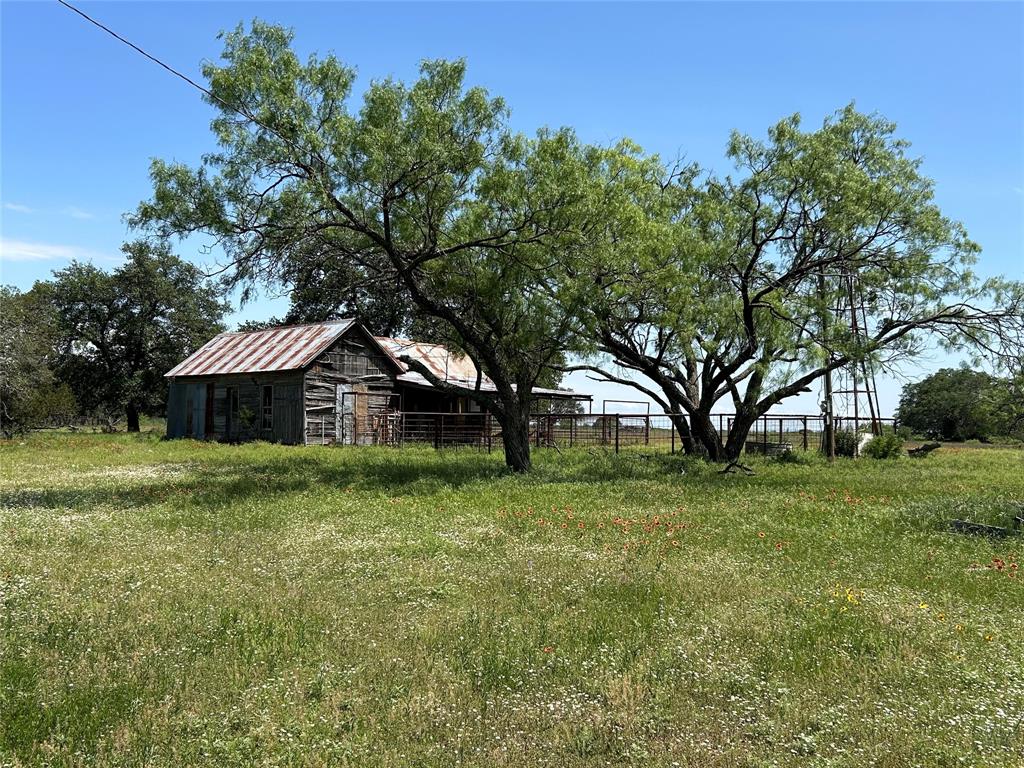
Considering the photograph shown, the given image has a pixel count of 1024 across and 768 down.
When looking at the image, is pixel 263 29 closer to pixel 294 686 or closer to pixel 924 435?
pixel 294 686

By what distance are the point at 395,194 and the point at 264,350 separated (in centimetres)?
2260

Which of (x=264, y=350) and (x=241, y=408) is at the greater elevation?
(x=264, y=350)

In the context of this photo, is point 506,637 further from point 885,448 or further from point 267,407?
point 267,407

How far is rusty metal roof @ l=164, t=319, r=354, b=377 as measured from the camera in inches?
1358

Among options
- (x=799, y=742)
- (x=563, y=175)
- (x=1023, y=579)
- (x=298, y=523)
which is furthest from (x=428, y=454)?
(x=799, y=742)

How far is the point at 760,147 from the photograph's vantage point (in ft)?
73.2

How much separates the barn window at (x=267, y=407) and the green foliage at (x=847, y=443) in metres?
25.0

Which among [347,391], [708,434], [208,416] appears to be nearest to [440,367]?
[347,391]

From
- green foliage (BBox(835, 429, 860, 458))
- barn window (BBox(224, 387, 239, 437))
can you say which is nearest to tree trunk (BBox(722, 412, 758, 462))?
green foliage (BBox(835, 429, 860, 458))

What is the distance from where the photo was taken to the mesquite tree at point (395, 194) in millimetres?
15234

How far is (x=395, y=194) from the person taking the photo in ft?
55.0

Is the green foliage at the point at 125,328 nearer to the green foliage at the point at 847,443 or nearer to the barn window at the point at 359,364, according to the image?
the barn window at the point at 359,364

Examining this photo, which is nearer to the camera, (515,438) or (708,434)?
(515,438)

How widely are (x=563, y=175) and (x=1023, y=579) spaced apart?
1146cm
